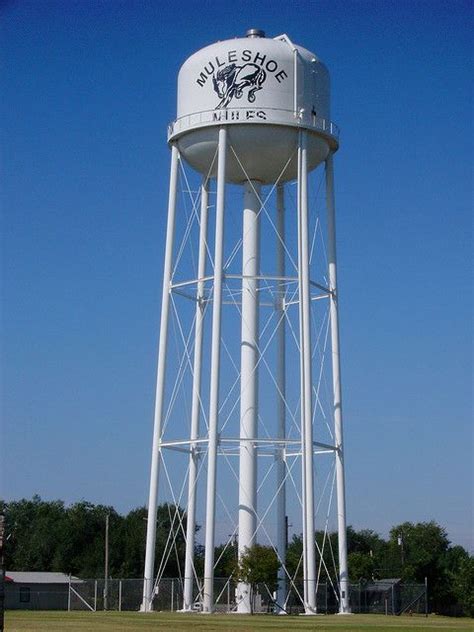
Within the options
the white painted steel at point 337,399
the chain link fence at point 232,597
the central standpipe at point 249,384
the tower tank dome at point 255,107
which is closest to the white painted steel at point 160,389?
the chain link fence at point 232,597

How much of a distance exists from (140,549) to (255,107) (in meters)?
40.7

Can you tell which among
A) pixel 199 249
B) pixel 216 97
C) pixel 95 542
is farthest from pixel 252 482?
pixel 95 542

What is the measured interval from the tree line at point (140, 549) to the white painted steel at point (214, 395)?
2618 cm

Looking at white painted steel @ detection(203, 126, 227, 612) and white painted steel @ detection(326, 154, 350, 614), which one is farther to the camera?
white painted steel @ detection(326, 154, 350, 614)

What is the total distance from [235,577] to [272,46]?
58.6 feet

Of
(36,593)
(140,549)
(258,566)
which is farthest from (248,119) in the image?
(140,549)

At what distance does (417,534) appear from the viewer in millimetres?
93750

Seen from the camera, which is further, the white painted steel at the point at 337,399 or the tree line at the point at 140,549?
the tree line at the point at 140,549

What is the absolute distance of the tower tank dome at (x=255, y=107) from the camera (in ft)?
149

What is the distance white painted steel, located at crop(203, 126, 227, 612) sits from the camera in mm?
42938

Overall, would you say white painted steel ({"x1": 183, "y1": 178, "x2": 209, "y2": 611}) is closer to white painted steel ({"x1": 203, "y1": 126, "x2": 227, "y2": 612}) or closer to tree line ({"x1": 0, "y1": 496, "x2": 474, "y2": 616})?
white painted steel ({"x1": 203, "y1": 126, "x2": 227, "y2": 612})

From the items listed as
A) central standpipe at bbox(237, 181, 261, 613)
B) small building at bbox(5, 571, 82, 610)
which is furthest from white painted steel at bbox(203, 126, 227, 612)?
small building at bbox(5, 571, 82, 610)

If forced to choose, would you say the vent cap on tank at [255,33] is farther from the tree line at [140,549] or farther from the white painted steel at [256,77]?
the tree line at [140,549]

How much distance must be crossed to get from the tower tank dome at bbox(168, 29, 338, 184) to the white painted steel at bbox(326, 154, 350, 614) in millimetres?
1851
